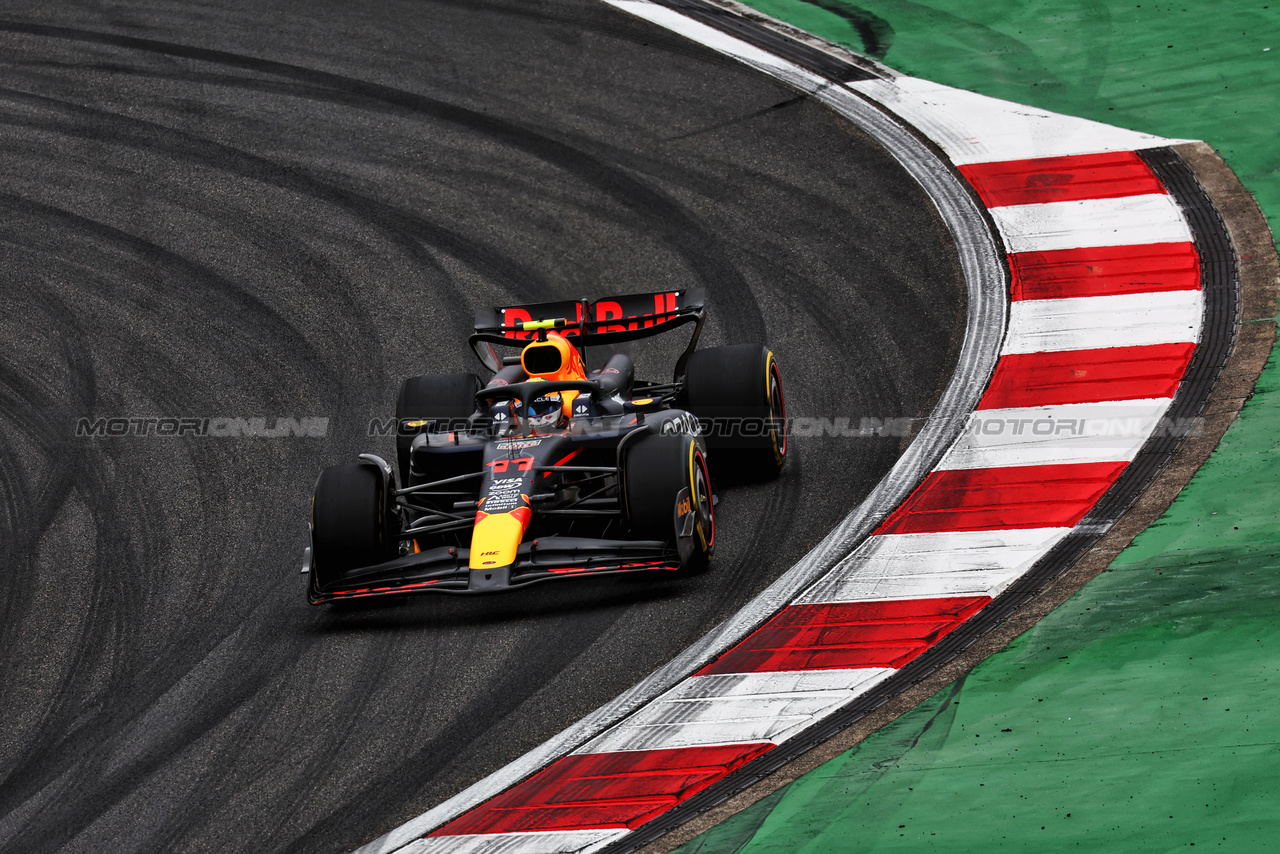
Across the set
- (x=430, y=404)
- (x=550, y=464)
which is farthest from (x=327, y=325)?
(x=550, y=464)

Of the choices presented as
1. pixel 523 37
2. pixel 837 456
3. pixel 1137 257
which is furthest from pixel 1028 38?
pixel 837 456

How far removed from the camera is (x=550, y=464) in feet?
27.7

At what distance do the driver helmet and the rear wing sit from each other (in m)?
0.75

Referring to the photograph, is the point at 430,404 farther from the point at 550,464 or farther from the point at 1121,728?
the point at 1121,728

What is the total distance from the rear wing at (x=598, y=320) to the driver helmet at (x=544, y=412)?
75 centimetres

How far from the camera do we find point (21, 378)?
11469mm

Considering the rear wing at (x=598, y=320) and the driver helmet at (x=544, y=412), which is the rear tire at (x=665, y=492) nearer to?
the driver helmet at (x=544, y=412)

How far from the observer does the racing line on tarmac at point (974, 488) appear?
680cm

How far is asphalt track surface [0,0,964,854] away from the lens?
24.4ft

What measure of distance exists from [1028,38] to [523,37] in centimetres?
501

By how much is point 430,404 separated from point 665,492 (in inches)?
85.7

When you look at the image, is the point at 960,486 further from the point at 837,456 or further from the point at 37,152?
the point at 37,152

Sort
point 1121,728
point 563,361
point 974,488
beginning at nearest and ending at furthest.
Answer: point 1121,728
point 974,488
point 563,361

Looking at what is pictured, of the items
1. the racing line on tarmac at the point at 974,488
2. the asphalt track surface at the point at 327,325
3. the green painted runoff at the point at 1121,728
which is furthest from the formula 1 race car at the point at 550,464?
the green painted runoff at the point at 1121,728
